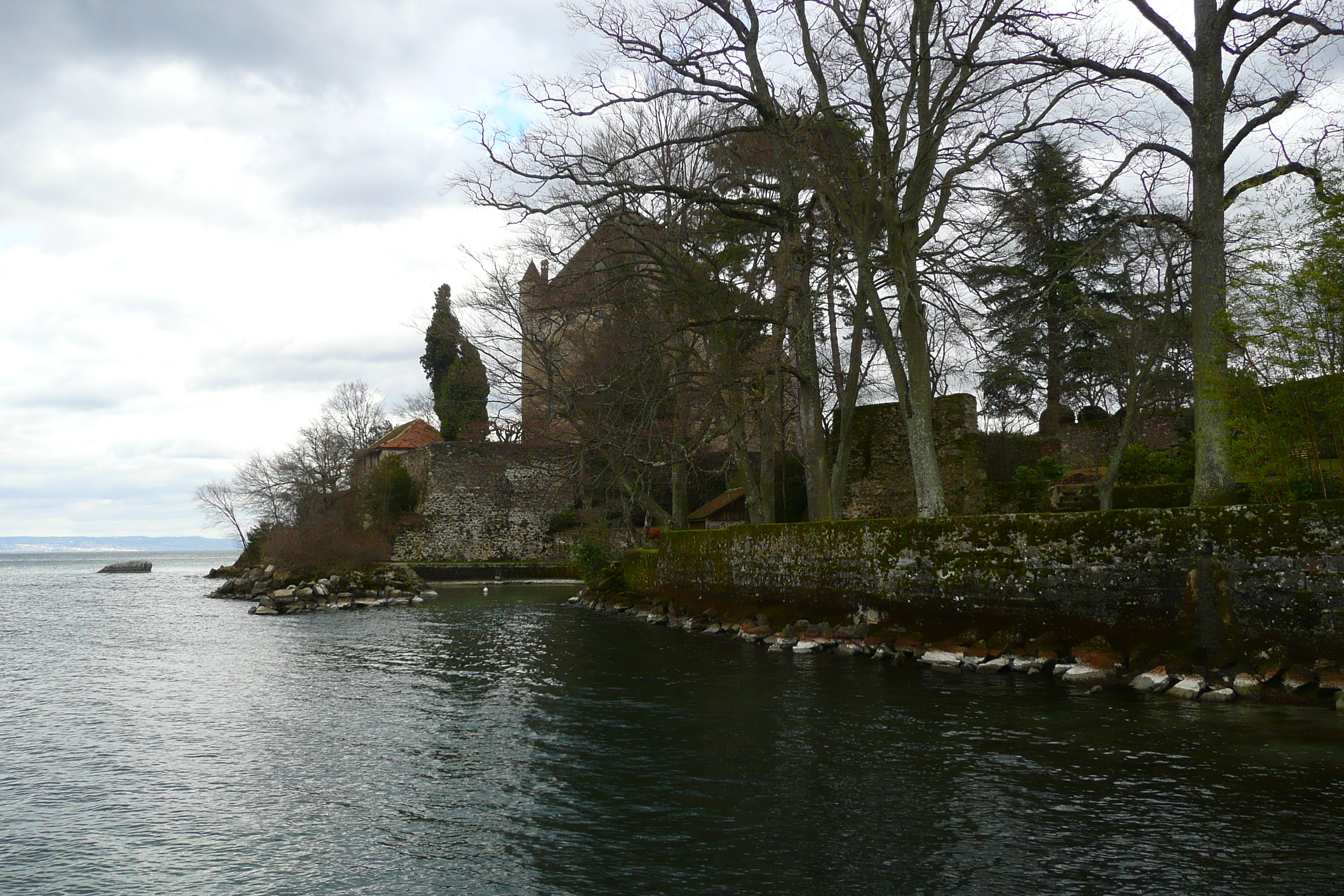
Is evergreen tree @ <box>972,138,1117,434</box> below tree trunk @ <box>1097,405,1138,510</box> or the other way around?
the other way around

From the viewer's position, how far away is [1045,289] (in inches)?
513

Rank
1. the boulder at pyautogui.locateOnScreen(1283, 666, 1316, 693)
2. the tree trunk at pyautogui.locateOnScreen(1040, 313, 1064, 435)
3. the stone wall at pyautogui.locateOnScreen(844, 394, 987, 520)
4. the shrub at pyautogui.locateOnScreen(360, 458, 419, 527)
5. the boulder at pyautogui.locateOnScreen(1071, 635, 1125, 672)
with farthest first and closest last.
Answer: the shrub at pyautogui.locateOnScreen(360, 458, 419, 527) → the tree trunk at pyautogui.locateOnScreen(1040, 313, 1064, 435) → the stone wall at pyautogui.locateOnScreen(844, 394, 987, 520) → the boulder at pyautogui.locateOnScreen(1071, 635, 1125, 672) → the boulder at pyautogui.locateOnScreen(1283, 666, 1316, 693)

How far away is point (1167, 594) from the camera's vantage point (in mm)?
10367

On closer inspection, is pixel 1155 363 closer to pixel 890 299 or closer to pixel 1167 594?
pixel 890 299

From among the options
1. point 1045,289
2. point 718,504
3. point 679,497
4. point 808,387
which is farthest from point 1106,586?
point 718,504

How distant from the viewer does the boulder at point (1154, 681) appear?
10.0 m

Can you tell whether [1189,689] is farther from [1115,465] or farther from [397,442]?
[397,442]

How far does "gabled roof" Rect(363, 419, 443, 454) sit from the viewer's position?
5172cm

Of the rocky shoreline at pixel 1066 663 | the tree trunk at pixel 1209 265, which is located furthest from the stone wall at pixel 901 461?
the tree trunk at pixel 1209 265

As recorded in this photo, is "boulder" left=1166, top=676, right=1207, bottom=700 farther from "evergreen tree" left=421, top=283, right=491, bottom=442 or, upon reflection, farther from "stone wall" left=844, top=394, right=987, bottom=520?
"evergreen tree" left=421, top=283, right=491, bottom=442

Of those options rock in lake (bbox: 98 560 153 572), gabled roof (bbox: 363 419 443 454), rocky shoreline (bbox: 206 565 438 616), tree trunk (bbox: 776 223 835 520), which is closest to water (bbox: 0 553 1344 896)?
tree trunk (bbox: 776 223 835 520)

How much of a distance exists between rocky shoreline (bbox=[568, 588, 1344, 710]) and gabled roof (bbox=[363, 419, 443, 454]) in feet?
125

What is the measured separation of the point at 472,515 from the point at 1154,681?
118 ft

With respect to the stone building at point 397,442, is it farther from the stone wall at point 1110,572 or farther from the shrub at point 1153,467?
the stone wall at point 1110,572
